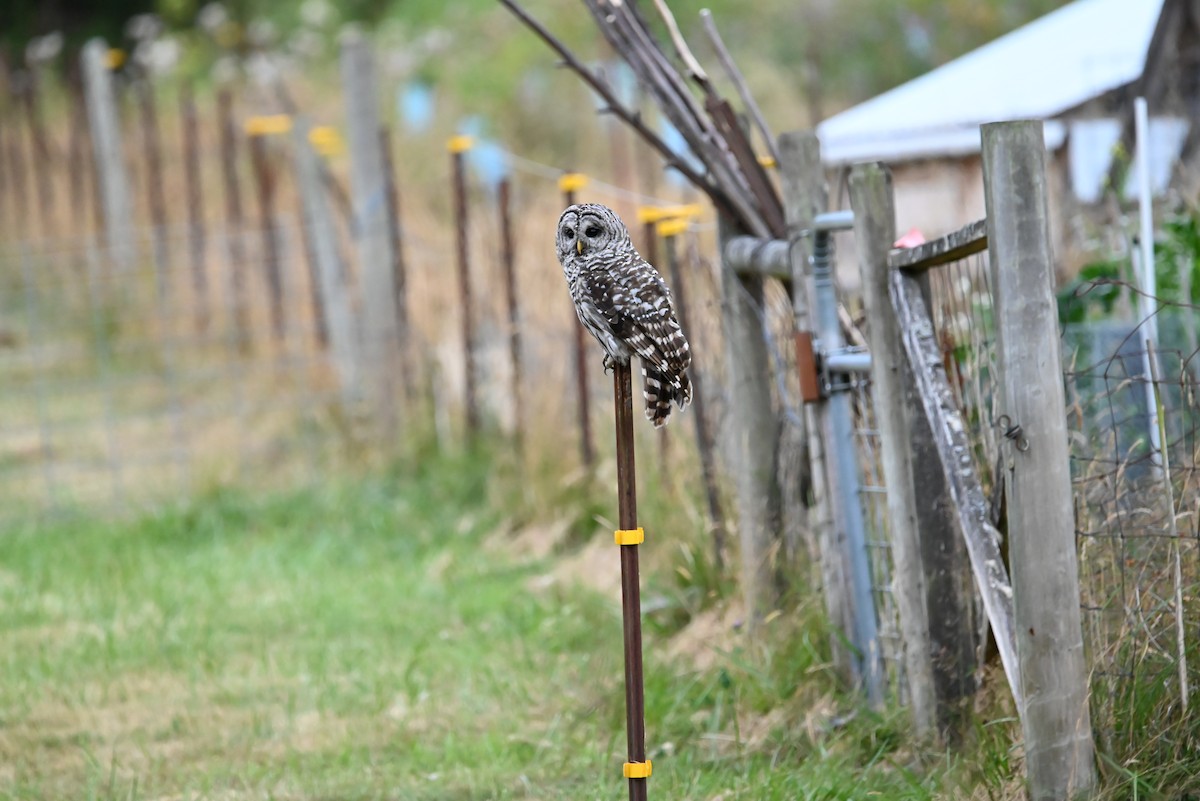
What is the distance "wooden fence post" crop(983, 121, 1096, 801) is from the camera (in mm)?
3141

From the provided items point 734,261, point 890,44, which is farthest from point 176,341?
point 890,44

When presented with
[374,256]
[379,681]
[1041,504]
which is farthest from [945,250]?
[374,256]

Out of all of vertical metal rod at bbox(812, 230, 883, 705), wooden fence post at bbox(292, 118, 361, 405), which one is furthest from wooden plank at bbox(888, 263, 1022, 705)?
wooden fence post at bbox(292, 118, 361, 405)

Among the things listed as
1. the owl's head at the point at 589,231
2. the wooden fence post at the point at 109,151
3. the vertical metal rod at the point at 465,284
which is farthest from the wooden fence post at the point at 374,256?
the owl's head at the point at 589,231

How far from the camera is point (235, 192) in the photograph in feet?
35.1

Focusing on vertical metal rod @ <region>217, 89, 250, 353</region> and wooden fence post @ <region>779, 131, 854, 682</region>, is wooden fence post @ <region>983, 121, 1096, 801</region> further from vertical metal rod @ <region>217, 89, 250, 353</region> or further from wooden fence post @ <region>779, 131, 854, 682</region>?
vertical metal rod @ <region>217, 89, 250, 353</region>

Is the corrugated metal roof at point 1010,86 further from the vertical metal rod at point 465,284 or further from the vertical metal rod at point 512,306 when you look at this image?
the vertical metal rod at point 465,284

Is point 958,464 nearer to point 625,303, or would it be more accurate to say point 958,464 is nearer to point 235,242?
point 625,303

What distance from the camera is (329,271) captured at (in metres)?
9.11

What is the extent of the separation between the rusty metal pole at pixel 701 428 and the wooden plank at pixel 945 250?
4.92 ft

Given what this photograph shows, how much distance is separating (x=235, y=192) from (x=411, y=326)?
2675 millimetres

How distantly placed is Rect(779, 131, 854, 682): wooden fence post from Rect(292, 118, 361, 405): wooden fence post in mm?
4845

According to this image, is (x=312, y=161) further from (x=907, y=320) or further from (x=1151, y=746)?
(x=1151, y=746)

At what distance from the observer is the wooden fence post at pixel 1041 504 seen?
3141 millimetres
